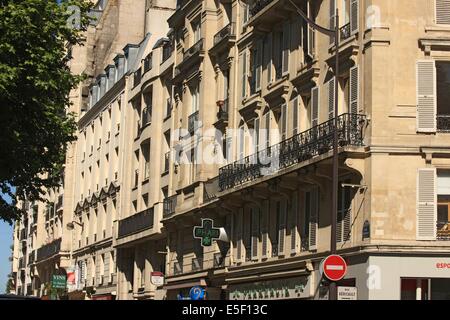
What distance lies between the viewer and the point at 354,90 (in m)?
25.4

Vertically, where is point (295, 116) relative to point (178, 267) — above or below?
above

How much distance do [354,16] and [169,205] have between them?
18909mm

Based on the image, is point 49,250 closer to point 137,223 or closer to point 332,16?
point 137,223

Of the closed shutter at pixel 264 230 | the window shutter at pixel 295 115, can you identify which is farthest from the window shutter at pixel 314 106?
the closed shutter at pixel 264 230

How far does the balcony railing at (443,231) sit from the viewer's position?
941 inches

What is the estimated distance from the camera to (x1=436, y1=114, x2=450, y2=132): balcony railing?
2458 centimetres

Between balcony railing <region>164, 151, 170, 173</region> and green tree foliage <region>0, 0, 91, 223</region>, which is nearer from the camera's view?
green tree foliage <region>0, 0, 91, 223</region>

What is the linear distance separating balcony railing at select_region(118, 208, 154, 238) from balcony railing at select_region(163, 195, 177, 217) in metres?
2.07

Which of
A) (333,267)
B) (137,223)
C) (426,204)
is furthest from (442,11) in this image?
(137,223)

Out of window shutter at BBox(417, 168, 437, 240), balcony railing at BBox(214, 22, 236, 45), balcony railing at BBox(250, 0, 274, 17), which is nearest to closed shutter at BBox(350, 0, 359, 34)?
window shutter at BBox(417, 168, 437, 240)

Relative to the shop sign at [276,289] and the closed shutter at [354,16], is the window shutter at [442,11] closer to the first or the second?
the closed shutter at [354,16]

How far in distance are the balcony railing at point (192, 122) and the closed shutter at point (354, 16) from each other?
589 inches

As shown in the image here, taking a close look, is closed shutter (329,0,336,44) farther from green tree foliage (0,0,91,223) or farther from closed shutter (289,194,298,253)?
green tree foliage (0,0,91,223)
